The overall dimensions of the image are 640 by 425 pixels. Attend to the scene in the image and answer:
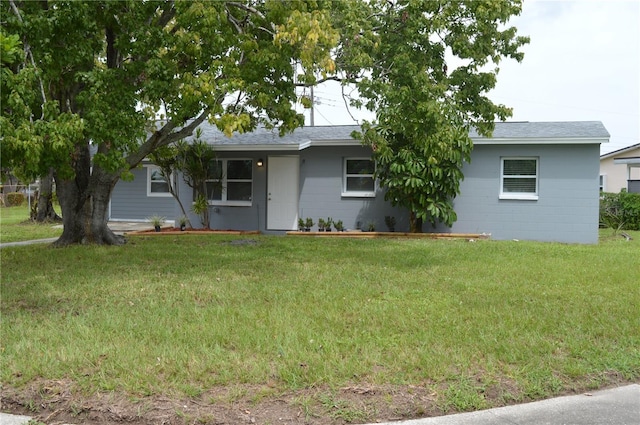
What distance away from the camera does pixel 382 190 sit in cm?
1630

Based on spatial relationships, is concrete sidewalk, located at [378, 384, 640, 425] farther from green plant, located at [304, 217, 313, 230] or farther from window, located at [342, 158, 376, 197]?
green plant, located at [304, 217, 313, 230]

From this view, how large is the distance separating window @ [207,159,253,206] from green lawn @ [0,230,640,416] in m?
6.93

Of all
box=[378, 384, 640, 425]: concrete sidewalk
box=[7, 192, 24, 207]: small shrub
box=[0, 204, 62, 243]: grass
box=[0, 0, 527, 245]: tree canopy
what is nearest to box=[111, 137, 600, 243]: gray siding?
box=[0, 0, 527, 245]: tree canopy

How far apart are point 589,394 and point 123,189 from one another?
1822 cm

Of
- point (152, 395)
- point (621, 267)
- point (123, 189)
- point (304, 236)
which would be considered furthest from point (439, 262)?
point (123, 189)

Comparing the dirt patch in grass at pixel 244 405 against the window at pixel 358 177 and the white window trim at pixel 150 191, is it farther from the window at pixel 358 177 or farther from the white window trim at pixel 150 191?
the white window trim at pixel 150 191

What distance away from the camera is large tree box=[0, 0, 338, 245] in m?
8.23

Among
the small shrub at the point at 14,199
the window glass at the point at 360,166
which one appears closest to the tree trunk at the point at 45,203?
the window glass at the point at 360,166

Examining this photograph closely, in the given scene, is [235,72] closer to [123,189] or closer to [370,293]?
[370,293]

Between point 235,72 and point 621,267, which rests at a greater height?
point 235,72

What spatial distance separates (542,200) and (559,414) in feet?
39.7

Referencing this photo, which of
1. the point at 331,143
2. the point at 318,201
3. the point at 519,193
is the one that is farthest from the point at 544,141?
the point at 318,201

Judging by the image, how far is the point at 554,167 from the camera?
1512 cm

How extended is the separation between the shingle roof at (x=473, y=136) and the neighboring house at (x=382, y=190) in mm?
26
